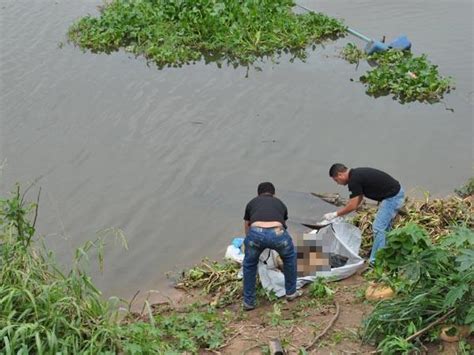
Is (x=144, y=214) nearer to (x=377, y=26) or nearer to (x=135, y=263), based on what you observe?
(x=135, y=263)

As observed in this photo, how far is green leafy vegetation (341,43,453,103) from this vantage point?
11789mm

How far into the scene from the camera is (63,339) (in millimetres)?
4605

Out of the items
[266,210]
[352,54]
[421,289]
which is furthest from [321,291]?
[352,54]

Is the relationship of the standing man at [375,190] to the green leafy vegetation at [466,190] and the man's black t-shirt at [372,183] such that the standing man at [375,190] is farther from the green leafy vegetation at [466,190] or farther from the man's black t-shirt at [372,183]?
the green leafy vegetation at [466,190]

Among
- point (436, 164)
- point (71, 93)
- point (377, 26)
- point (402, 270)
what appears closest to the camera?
point (402, 270)

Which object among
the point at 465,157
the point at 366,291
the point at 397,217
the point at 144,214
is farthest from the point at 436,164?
the point at 144,214

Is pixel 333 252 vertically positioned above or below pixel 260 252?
below

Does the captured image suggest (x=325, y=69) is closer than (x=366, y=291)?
No

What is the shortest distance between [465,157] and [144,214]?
5.34 meters

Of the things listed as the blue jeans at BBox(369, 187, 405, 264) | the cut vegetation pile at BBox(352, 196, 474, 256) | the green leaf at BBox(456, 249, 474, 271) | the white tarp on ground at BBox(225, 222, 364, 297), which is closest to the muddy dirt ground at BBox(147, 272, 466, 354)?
the white tarp on ground at BBox(225, 222, 364, 297)

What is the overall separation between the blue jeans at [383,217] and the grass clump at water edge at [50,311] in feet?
8.17

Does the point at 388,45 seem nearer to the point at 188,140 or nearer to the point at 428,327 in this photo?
the point at 188,140

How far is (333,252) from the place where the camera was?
281 inches

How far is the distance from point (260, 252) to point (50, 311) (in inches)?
93.9
